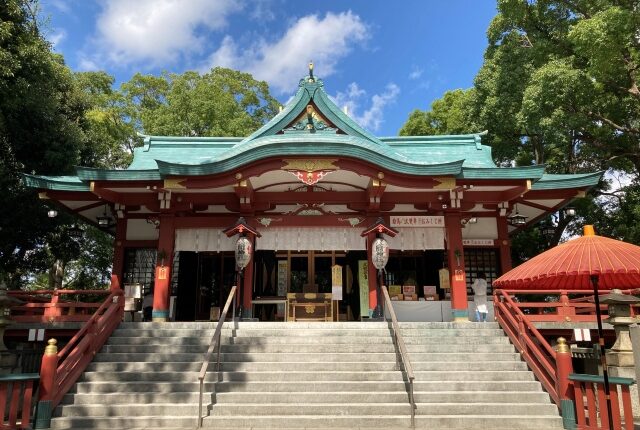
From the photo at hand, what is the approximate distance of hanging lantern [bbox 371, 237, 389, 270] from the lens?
445 inches

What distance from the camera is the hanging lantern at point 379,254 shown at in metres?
11.3

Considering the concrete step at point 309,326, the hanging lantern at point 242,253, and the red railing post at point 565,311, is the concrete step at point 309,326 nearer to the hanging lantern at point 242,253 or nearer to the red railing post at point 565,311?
the red railing post at point 565,311

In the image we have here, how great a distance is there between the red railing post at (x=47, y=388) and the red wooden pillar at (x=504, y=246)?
37.1ft

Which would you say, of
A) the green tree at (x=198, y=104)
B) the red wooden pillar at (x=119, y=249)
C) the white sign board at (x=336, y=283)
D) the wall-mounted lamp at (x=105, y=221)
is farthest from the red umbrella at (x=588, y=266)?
the green tree at (x=198, y=104)

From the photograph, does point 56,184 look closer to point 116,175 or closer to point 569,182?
point 116,175

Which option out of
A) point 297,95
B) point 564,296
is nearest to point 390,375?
point 564,296

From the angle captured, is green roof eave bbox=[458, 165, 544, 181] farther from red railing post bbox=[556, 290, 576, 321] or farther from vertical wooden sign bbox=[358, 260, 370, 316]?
vertical wooden sign bbox=[358, 260, 370, 316]

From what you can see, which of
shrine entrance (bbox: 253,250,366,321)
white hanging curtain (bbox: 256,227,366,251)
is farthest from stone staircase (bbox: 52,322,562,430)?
shrine entrance (bbox: 253,250,366,321)

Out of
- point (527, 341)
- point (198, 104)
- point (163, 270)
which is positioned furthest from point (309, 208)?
point (198, 104)

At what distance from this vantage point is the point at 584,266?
5.44 meters

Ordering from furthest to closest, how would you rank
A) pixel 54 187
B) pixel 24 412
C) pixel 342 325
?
pixel 54 187
pixel 342 325
pixel 24 412

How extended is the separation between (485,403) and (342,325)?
3.26 meters

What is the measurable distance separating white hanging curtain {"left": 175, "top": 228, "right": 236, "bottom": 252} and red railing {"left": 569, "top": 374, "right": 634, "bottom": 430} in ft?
28.3

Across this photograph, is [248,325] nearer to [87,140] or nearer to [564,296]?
[564,296]
